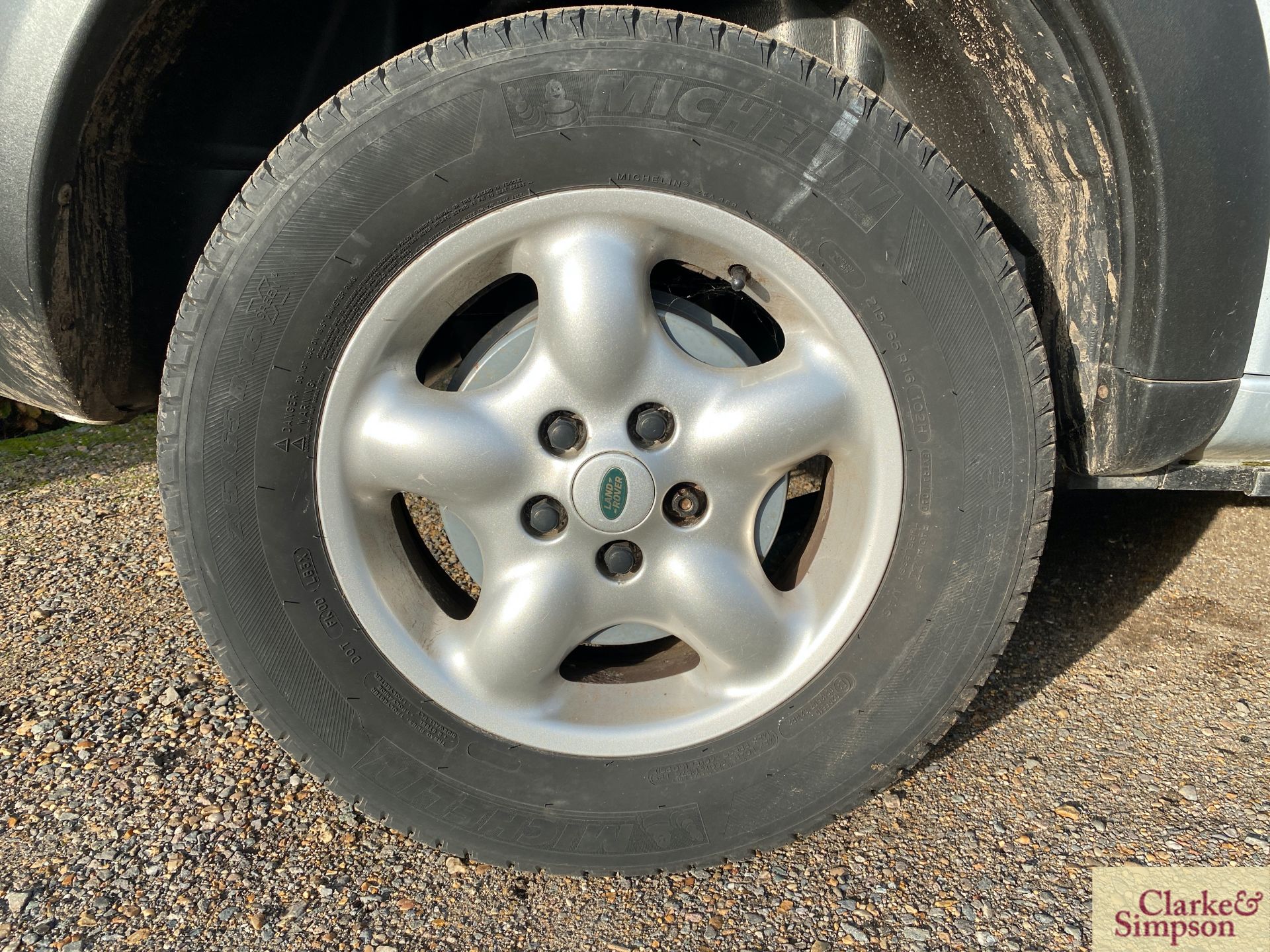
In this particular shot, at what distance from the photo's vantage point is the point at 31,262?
4.35 ft

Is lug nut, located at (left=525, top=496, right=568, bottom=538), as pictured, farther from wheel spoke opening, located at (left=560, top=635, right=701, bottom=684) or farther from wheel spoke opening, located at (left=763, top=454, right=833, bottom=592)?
wheel spoke opening, located at (left=763, top=454, right=833, bottom=592)

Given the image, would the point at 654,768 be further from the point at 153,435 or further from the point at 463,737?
the point at 153,435

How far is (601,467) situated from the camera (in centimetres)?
134

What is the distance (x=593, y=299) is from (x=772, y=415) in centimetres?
33

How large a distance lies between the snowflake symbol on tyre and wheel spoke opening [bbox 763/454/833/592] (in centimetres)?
65

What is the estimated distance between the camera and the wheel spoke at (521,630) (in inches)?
54.5

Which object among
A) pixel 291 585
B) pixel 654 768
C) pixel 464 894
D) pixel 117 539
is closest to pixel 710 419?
pixel 654 768

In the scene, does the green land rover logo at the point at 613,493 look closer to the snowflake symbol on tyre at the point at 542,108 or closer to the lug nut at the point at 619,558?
the lug nut at the point at 619,558

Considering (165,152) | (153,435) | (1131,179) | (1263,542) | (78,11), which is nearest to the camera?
(78,11)

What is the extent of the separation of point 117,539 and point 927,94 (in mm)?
2354

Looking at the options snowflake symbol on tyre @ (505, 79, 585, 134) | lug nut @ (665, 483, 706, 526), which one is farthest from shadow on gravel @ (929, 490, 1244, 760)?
snowflake symbol on tyre @ (505, 79, 585, 134)

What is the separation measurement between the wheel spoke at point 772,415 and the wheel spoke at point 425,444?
32 cm

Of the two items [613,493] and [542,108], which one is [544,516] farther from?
[542,108]

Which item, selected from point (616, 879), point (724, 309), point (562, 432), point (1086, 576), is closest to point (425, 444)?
point (562, 432)
